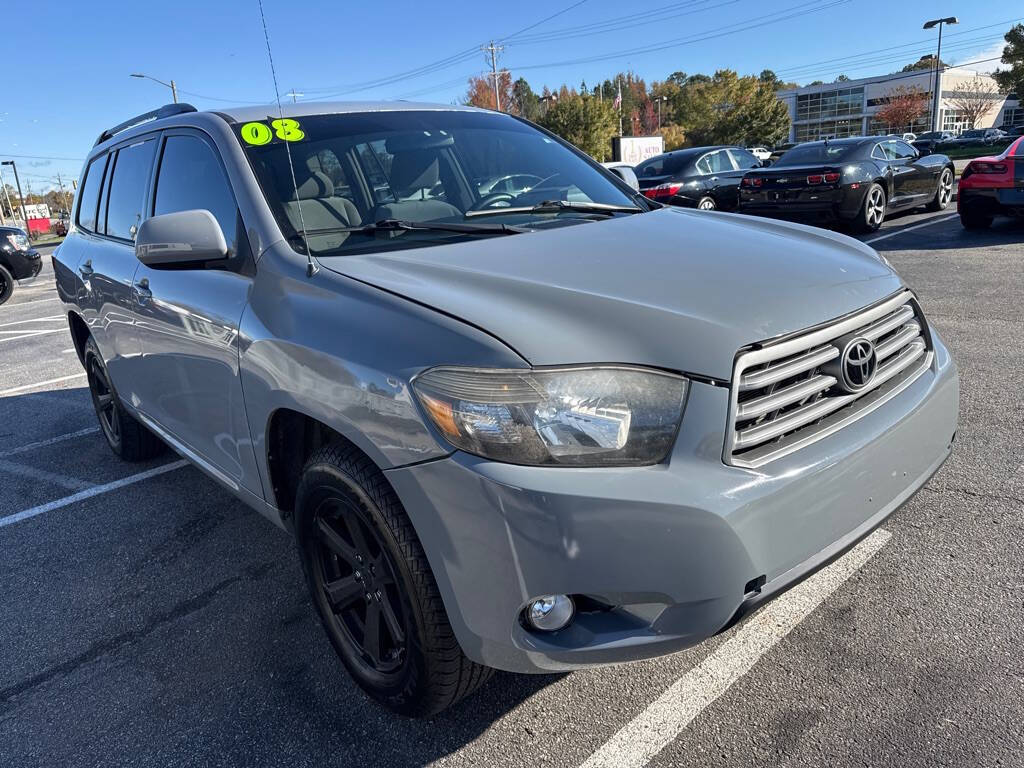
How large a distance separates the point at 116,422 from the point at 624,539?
3.89 meters

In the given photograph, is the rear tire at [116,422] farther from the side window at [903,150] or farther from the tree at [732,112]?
the tree at [732,112]

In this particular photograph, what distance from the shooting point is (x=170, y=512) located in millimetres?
3920

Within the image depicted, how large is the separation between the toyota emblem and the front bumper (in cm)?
23

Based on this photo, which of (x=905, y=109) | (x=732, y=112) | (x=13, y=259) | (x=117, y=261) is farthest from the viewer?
(x=905, y=109)

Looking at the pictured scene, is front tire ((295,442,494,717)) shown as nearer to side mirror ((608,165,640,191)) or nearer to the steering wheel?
the steering wheel

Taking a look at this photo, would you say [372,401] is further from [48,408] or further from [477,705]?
[48,408]

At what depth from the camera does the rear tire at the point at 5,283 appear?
13.9 meters

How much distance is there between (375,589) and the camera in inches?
85.1

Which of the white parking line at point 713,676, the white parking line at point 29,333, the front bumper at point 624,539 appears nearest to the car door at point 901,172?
the white parking line at point 713,676

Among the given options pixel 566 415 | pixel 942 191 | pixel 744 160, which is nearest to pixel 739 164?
pixel 744 160

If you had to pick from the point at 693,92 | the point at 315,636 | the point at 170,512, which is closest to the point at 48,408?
the point at 170,512

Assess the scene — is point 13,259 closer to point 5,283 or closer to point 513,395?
point 5,283

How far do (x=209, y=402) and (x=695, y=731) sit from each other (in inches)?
79.2

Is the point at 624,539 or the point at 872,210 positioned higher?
the point at 624,539
